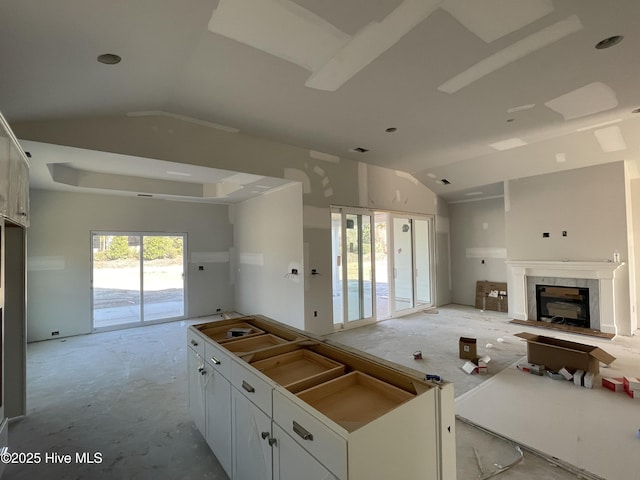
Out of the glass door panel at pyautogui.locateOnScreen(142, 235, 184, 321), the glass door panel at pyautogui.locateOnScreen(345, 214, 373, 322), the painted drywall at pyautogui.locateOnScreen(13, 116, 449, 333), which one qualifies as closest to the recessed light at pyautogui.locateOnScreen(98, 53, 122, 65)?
the painted drywall at pyautogui.locateOnScreen(13, 116, 449, 333)

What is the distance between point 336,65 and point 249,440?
114 inches

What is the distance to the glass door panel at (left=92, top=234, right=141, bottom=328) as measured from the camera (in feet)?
19.2

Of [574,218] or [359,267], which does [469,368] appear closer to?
[359,267]

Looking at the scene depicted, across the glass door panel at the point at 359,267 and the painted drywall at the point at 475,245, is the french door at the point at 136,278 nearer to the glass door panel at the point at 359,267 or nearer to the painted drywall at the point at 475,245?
the glass door panel at the point at 359,267

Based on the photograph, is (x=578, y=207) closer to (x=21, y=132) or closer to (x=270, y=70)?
(x=270, y=70)

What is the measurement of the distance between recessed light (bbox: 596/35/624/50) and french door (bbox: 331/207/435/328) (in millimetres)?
3818

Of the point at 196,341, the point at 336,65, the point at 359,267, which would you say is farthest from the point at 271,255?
the point at 336,65

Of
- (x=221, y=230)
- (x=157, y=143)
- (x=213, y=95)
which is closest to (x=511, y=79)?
(x=213, y=95)

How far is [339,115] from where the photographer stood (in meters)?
3.84

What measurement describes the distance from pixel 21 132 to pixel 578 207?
7.82 metres

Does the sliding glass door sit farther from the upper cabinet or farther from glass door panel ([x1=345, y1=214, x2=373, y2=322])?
the upper cabinet

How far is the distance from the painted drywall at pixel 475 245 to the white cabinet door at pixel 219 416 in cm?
686

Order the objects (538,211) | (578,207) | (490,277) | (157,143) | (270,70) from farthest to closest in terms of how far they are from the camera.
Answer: (490,277)
(538,211)
(578,207)
(157,143)
(270,70)

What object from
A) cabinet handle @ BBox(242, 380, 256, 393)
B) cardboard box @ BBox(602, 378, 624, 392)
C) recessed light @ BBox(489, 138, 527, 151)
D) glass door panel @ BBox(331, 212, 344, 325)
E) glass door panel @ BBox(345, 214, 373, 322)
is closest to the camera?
cabinet handle @ BBox(242, 380, 256, 393)
